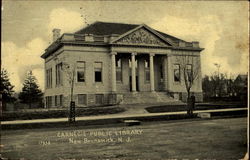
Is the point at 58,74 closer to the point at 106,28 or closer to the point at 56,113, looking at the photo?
the point at 56,113

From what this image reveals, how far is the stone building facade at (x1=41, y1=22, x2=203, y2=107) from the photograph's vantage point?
430 centimetres

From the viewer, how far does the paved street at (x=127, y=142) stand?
3527 mm

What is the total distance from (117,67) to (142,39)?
0.72m

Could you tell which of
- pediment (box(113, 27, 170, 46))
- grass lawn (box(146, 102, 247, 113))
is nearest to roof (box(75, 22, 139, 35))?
pediment (box(113, 27, 170, 46))

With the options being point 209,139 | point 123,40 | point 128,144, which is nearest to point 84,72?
point 123,40

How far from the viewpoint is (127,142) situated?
3.91m

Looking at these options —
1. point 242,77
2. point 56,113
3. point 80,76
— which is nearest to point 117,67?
point 80,76

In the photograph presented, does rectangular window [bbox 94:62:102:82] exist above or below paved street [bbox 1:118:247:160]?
above

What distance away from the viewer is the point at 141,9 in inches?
165

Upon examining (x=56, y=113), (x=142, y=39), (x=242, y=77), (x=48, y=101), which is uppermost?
(x=142, y=39)

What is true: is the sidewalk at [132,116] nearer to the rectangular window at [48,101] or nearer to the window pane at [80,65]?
the rectangular window at [48,101]

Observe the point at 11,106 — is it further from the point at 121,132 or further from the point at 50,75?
the point at 121,132

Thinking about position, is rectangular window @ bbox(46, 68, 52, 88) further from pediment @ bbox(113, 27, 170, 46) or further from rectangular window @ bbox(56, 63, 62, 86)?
pediment @ bbox(113, 27, 170, 46)

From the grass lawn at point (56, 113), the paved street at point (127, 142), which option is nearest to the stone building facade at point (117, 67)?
the grass lawn at point (56, 113)
